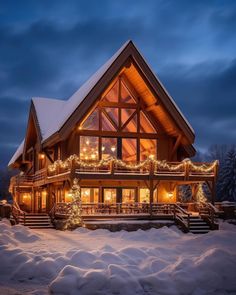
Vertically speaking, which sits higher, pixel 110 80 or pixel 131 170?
pixel 110 80

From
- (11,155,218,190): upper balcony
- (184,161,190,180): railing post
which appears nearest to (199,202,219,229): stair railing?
(184,161,190,180): railing post

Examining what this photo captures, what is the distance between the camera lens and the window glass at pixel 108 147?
104 ft

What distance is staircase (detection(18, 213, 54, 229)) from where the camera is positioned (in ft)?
92.6

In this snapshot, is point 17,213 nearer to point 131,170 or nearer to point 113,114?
point 131,170

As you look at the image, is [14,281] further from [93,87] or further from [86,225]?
[93,87]

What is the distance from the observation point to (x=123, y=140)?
106 ft

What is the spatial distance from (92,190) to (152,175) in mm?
5162

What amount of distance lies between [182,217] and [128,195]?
19.6ft

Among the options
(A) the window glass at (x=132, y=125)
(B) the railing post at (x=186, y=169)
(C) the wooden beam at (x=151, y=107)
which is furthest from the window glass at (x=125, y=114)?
(B) the railing post at (x=186, y=169)

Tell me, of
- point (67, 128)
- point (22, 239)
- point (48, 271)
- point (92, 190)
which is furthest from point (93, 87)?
point (48, 271)

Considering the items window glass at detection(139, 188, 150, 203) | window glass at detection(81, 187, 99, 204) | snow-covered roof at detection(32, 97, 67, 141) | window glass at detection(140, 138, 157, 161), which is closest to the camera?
window glass at detection(81, 187, 99, 204)

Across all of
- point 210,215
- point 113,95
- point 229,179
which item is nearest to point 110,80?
point 113,95

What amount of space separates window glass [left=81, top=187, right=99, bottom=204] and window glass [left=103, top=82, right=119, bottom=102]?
6.82m

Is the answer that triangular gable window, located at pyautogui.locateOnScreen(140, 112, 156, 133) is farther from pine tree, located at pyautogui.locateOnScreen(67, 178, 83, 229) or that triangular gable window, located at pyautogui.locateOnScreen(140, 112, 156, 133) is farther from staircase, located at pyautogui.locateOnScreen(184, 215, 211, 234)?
pine tree, located at pyautogui.locateOnScreen(67, 178, 83, 229)
